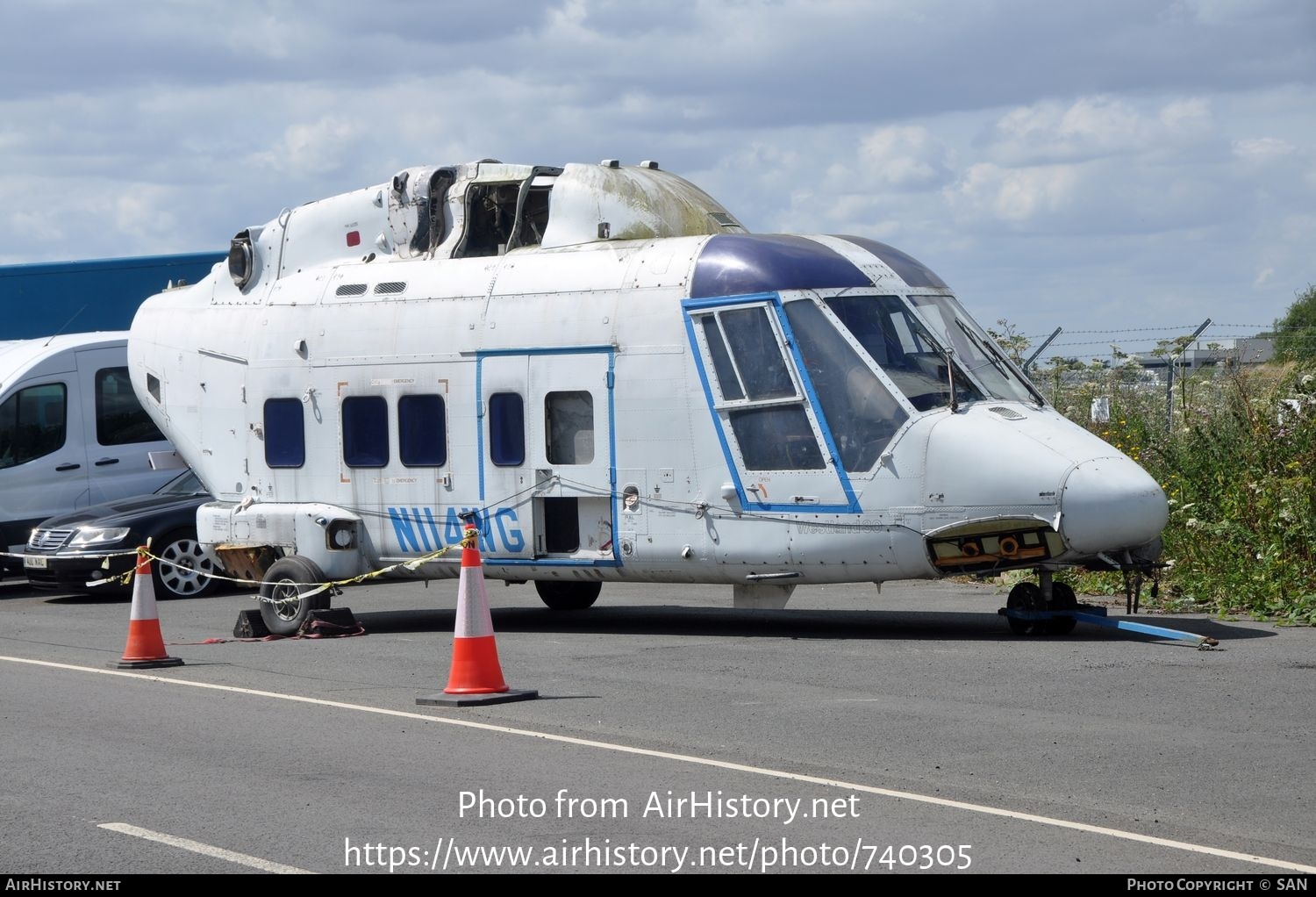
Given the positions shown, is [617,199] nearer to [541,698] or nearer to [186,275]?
[541,698]

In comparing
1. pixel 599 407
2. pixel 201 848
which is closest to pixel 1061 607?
pixel 599 407

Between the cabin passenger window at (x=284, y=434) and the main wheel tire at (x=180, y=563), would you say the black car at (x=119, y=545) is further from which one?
the cabin passenger window at (x=284, y=434)

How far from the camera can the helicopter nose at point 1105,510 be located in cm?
1141

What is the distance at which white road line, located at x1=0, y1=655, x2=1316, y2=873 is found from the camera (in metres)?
6.37

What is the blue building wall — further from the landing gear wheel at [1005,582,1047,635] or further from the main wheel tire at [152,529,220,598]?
the landing gear wheel at [1005,582,1047,635]

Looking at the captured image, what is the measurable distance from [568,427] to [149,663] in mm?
3650

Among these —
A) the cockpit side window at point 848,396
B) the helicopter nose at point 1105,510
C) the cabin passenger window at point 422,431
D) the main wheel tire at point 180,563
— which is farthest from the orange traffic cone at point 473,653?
the main wheel tire at point 180,563

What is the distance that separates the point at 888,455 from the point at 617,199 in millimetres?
3551

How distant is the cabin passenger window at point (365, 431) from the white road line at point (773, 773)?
3010 mm

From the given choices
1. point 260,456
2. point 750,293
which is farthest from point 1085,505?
point 260,456

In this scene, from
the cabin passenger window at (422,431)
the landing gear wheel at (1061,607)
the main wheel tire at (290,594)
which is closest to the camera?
the landing gear wheel at (1061,607)

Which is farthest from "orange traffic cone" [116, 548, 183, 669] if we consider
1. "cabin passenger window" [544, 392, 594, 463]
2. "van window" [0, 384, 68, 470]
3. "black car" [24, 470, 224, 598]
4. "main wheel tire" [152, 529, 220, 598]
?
"van window" [0, 384, 68, 470]

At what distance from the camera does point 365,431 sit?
14414 millimetres

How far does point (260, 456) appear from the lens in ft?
49.4
